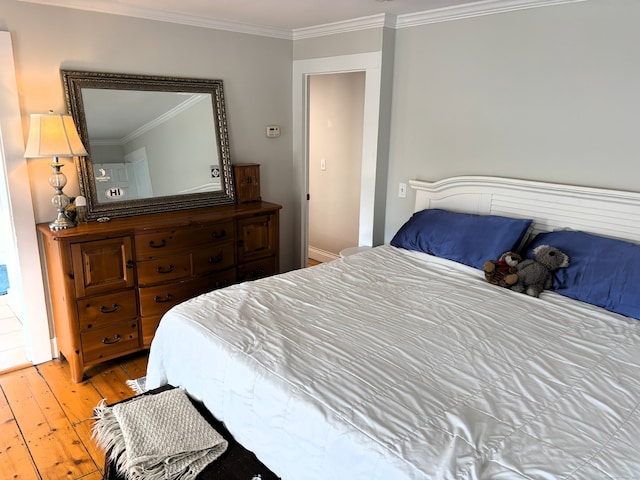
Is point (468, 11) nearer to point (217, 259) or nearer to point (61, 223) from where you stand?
point (217, 259)

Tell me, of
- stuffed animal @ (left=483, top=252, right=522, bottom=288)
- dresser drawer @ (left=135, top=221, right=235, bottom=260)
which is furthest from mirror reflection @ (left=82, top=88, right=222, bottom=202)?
stuffed animal @ (left=483, top=252, right=522, bottom=288)

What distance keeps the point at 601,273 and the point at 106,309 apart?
110 inches

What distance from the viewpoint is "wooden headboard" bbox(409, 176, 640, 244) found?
2.48 m

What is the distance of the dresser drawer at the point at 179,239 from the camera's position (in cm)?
298

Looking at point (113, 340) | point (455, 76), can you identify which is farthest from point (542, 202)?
point (113, 340)

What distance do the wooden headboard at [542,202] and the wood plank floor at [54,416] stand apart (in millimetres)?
2358

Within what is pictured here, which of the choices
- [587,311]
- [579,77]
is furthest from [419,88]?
[587,311]

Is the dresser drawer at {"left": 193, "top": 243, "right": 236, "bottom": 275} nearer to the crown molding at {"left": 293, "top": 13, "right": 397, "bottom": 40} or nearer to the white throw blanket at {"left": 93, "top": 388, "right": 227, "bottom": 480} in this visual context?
the white throw blanket at {"left": 93, "top": 388, "right": 227, "bottom": 480}

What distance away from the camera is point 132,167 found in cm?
321

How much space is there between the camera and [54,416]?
2.58 meters

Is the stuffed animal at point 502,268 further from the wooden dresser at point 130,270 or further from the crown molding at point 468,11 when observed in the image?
the wooden dresser at point 130,270

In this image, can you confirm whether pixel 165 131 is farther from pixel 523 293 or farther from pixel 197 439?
pixel 523 293

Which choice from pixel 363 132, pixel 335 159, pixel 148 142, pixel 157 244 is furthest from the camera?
pixel 335 159

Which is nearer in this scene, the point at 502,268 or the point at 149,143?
the point at 502,268
